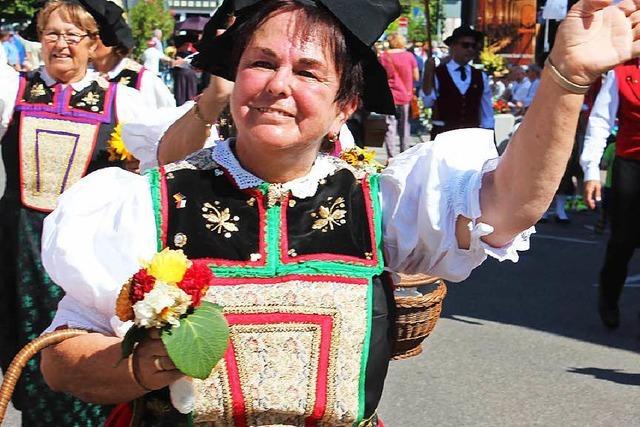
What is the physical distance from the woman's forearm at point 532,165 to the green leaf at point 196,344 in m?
0.50

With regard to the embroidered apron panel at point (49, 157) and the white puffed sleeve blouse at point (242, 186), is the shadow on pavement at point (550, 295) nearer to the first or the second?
the embroidered apron panel at point (49, 157)

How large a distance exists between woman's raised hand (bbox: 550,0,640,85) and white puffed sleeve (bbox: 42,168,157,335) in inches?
30.0

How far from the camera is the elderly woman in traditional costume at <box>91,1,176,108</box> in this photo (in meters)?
3.79

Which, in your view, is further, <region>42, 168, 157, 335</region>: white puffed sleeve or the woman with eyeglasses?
the woman with eyeglasses

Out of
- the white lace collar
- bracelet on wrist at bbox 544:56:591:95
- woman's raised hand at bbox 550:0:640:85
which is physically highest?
woman's raised hand at bbox 550:0:640:85

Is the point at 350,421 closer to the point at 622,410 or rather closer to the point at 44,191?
the point at 44,191

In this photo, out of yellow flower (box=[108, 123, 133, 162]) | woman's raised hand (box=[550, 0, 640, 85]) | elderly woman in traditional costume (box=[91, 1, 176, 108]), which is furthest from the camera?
elderly woman in traditional costume (box=[91, 1, 176, 108])

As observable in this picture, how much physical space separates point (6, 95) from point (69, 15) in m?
0.36

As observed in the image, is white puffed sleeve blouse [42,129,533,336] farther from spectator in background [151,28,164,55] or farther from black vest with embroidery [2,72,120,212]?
spectator in background [151,28,164,55]

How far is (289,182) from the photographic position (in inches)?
75.1

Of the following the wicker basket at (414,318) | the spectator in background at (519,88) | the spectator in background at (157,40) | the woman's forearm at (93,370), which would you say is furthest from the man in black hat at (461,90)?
the spectator in background at (157,40)

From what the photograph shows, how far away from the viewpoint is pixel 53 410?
3242mm

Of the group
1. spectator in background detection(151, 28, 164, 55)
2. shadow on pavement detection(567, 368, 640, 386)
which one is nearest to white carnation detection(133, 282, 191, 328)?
shadow on pavement detection(567, 368, 640, 386)

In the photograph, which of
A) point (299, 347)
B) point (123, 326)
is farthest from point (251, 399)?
point (123, 326)
